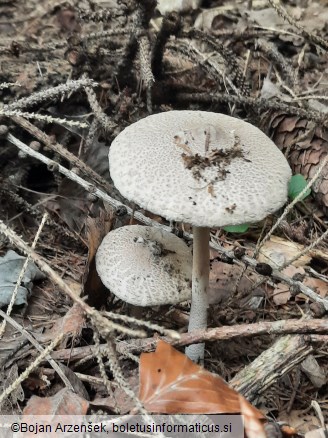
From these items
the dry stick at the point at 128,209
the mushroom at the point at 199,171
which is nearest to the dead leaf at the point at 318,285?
the dry stick at the point at 128,209

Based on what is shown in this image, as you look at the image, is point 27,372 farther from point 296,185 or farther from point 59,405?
point 296,185

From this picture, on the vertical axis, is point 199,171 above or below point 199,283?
above

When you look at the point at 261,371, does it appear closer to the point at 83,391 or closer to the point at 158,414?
the point at 158,414

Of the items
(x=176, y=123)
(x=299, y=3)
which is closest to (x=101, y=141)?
(x=176, y=123)

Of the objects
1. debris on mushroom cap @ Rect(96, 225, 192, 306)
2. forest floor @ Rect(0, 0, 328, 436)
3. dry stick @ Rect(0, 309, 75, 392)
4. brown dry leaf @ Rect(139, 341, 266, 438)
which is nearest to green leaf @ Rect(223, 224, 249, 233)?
forest floor @ Rect(0, 0, 328, 436)

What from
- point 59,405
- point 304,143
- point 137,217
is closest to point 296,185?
point 304,143

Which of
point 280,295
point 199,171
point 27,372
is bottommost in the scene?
point 280,295

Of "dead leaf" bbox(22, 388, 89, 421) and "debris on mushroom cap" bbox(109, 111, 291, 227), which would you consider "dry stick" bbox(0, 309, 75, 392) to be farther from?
"debris on mushroom cap" bbox(109, 111, 291, 227)
